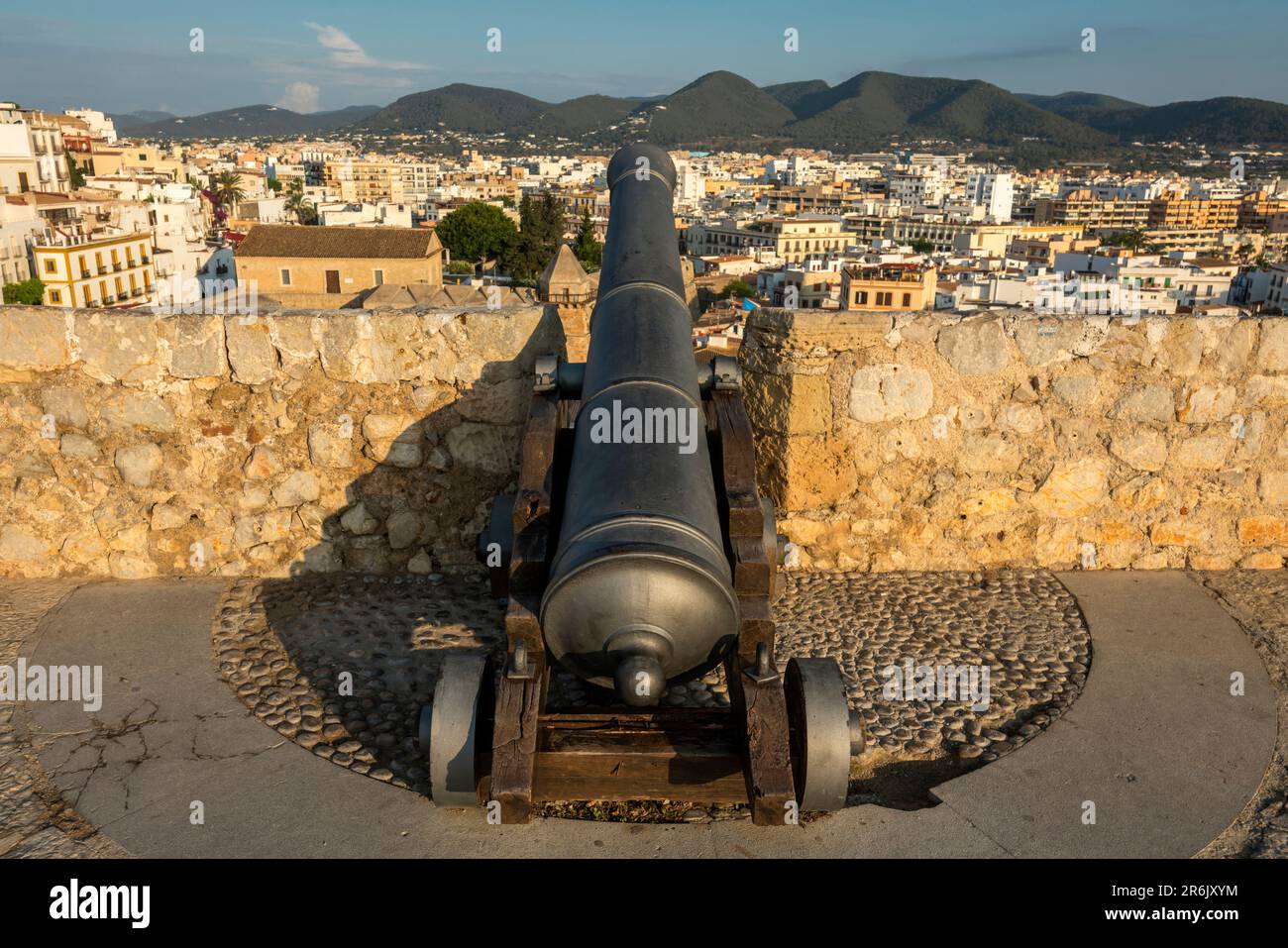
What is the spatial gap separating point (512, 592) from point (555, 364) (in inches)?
46.6

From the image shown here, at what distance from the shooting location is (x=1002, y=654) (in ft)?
12.6

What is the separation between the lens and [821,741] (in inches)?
→ 103

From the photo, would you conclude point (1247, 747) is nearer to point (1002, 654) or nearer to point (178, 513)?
point (1002, 654)

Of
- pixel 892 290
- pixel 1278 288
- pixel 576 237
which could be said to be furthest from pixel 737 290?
pixel 1278 288

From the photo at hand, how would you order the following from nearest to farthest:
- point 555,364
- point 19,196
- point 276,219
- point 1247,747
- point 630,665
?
point 630,665, point 1247,747, point 555,364, point 19,196, point 276,219

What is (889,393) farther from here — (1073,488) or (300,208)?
(300,208)

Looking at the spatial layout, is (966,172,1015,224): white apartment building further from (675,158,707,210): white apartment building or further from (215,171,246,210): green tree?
(215,171,246,210): green tree

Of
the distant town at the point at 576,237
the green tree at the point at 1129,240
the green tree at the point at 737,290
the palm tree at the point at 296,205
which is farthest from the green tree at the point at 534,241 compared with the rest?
the green tree at the point at 1129,240

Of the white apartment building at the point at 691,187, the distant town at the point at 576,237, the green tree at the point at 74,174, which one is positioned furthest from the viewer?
the white apartment building at the point at 691,187

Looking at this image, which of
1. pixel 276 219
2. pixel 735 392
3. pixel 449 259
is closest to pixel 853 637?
pixel 735 392

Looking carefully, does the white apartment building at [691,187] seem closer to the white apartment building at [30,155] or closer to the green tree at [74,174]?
the green tree at [74,174]

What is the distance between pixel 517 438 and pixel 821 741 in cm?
240

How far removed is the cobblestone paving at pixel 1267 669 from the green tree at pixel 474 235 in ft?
230

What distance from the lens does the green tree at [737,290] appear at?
7244 centimetres
